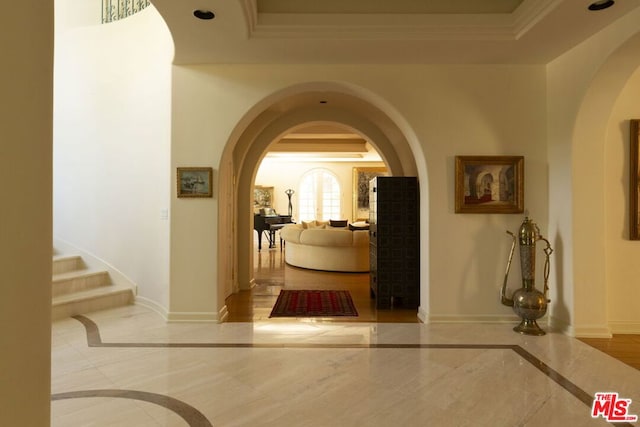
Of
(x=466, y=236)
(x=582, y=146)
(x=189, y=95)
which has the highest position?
(x=189, y=95)

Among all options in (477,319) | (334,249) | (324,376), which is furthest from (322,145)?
(324,376)

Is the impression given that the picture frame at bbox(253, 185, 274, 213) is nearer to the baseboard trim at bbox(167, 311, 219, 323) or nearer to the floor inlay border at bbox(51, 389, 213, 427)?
the baseboard trim at bbox(167, 311, 219, 323)

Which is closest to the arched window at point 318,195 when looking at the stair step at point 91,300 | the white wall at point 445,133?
the stair step at point 91,300

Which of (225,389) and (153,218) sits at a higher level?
(153,218)

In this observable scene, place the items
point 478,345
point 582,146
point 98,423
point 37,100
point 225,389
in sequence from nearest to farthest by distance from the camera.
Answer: point 37,100 → point 98,423 → point 225,389 → point 478,345 → point 582,146

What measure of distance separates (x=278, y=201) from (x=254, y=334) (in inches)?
437

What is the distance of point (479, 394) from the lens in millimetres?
2592

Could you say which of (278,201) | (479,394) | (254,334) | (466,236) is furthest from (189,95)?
(278,201)

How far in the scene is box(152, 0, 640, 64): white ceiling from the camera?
3248mm

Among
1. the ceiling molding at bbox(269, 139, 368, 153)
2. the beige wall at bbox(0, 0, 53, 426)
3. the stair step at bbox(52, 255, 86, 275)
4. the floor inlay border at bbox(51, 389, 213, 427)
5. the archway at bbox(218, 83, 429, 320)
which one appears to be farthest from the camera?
the ceiling molding at bbox(269, 139, 368, 153)

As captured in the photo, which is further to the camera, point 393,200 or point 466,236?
point 393,200

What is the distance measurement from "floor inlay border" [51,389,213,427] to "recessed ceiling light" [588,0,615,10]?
4.25m

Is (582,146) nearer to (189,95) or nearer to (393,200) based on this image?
(393,200)

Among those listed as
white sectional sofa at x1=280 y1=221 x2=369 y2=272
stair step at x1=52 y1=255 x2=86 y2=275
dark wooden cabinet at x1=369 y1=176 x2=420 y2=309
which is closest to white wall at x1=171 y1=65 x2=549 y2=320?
dark wooden cabinet at x1=369 y1=176 x2=420 y2=309
